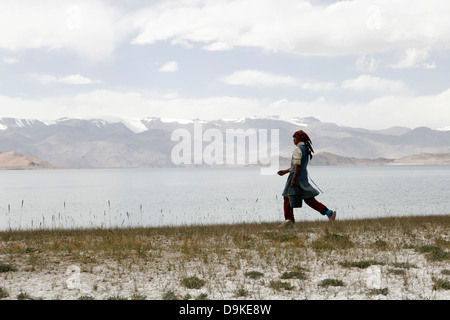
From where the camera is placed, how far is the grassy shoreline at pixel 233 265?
729 centimetres

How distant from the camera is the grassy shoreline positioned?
7293 mm

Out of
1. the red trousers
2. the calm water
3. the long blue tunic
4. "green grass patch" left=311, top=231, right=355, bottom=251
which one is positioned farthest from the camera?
the calm water

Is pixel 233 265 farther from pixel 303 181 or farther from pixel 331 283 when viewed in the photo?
pixel 303 181

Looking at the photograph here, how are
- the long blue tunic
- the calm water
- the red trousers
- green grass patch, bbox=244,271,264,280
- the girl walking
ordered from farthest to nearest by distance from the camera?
the calm water → the red trousers → the long blue tunic → the girl walking → green grass patch, bbox=244,271,264,280

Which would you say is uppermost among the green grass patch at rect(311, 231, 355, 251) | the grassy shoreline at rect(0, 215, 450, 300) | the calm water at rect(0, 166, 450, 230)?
the green grass patch at rect(311, 231, 355, 251)

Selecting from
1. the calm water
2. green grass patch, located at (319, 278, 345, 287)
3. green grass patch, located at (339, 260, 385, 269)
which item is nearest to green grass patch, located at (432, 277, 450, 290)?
green grass patch, located at (319, 278, 345, 287)

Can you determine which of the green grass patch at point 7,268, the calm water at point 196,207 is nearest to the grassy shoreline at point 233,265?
the green grass patch at point 7,268

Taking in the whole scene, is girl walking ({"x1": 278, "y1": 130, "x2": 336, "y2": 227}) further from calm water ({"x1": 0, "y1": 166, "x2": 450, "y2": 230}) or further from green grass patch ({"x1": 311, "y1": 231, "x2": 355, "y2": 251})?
calm water ({"x1": 0, "y1": 166, "x2": 450, "y2": 230})

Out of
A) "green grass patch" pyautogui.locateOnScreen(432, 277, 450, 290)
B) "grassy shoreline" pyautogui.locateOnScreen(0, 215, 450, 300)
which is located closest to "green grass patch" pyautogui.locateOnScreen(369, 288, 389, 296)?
"grassy shoreline" pyautogui.locateOnScreen(0, 215, 450, 300)

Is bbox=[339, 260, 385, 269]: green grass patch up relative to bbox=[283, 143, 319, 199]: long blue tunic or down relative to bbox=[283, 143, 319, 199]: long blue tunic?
down

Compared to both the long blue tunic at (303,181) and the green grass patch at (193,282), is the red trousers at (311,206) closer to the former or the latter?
the long blue tunic at (303,181)

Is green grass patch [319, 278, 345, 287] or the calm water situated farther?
the calm water

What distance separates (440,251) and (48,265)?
8379mm
